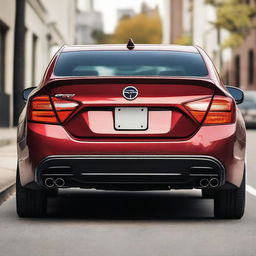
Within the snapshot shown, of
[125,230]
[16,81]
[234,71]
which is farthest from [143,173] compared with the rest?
[234,71]

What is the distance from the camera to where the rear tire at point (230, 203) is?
8195 mm

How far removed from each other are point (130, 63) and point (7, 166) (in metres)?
5.40

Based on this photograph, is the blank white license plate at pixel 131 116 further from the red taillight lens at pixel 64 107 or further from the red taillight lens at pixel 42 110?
the red taillight lens at pixel 42 110

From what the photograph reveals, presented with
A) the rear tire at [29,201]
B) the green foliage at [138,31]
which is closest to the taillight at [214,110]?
the rear tire at [29,201]

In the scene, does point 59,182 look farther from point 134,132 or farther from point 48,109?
point 134,132

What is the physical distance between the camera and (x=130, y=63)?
8.48 m

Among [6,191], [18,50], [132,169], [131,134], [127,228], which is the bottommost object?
[6,191]

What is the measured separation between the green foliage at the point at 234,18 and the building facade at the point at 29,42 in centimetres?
984

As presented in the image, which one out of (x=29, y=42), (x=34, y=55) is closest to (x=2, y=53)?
(x=29, y=42)

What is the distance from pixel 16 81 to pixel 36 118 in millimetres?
19647

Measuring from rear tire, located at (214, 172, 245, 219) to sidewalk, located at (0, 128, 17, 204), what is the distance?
2496 millimetres

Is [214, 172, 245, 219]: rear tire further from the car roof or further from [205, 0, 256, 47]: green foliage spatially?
[205, 0, 256, 47]: green foliage

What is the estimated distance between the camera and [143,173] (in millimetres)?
7625

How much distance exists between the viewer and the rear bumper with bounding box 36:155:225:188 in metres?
7.60
